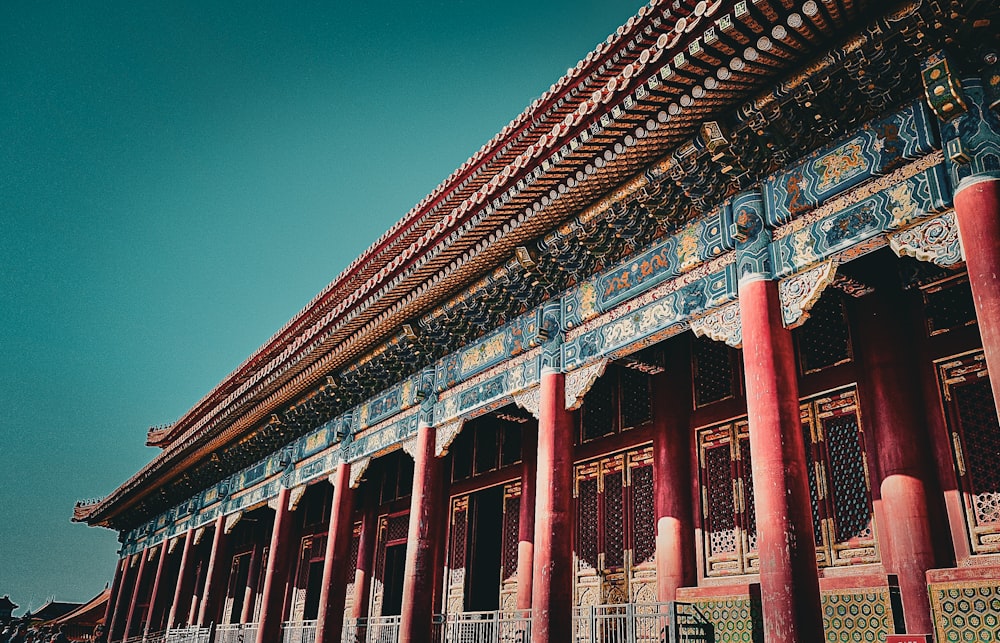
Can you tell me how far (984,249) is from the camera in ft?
16.5

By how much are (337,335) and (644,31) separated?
6403mm

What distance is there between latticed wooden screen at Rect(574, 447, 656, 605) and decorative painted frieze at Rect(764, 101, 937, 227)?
4226 millimetres

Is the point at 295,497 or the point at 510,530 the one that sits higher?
the point at 295,497

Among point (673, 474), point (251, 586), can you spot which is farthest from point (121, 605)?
point (673, 474)

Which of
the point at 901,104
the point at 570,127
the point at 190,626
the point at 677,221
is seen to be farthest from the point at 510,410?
the point at 190,626

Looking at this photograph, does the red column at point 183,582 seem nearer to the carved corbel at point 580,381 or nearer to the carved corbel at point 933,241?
the carved corbel at point 580,381

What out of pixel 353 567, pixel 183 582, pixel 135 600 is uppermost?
pixel 353 567

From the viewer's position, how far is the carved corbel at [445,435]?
34.8ft

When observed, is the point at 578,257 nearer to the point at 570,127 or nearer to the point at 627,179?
the point at 627,179

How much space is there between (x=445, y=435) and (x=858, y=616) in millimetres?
5671

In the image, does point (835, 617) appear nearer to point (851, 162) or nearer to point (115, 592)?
point (851, 162)

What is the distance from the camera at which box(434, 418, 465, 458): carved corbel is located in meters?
10.6

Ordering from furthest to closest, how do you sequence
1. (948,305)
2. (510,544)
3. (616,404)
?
(510,544) < (616,404) < (948,305)

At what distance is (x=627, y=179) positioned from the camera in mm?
7594
